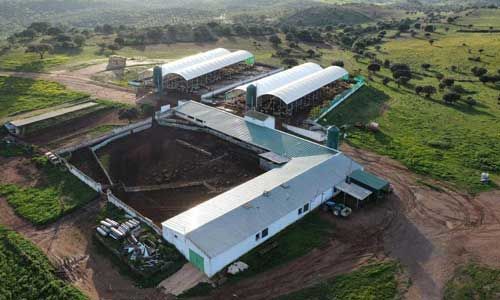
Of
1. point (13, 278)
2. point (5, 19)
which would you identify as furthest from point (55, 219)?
point (5, 19)

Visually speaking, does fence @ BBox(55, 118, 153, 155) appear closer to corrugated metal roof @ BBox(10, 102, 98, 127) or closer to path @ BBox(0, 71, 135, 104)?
path @ BBox(0, 71, 135, 104)

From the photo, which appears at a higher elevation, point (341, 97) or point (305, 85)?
point (305, 85)

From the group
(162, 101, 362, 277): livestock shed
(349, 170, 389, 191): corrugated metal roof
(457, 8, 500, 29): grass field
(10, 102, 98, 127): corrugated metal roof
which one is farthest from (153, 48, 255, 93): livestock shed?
(457, 8, 500, 29): grass field

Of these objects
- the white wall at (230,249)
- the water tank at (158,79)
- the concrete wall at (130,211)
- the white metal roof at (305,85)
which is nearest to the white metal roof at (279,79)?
the white metal roof at (305,85)

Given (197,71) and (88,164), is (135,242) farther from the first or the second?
(197,71)

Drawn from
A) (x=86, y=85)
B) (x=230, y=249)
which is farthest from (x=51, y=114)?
(x=230, y=249)

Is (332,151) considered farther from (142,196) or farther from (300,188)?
(142,196)

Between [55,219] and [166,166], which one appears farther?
[166,166]
